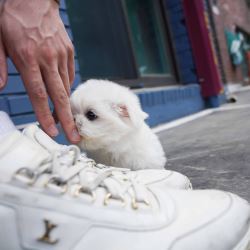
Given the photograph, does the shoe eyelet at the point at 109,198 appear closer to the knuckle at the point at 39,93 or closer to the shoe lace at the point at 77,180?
the shoe lace at the point at 77,180

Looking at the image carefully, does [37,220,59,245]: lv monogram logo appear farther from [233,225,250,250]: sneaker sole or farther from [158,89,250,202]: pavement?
[158,89,250,202]: pavement

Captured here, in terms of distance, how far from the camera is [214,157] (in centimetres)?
161

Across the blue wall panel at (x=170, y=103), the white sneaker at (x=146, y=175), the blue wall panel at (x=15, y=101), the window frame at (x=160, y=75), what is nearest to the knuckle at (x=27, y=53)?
the white sneaker at (x=146, y=175)

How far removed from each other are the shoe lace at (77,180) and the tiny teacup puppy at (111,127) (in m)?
0.63

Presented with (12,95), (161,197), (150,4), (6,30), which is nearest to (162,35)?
(150,4)

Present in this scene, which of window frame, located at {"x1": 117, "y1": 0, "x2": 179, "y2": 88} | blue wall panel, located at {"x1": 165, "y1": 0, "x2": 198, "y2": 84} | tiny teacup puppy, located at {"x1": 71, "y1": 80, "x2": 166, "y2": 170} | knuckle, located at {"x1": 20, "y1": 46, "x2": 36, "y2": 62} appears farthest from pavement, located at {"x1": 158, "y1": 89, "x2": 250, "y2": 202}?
blue wall panel, located at {"x1": 165, "y1": 0, "x2": 198, "y2": 84}

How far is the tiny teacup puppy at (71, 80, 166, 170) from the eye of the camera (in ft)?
4.38

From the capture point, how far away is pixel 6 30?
97 cm

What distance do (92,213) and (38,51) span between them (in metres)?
0.51

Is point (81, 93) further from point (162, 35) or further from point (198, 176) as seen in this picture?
point (162, 35)

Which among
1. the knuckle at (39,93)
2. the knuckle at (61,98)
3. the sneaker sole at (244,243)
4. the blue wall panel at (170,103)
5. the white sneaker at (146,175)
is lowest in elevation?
the blue wall panel at (170,103)

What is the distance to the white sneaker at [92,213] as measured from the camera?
607mm

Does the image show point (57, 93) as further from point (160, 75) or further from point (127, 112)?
point (160, 75)

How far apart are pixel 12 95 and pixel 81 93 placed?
2.39 feet
